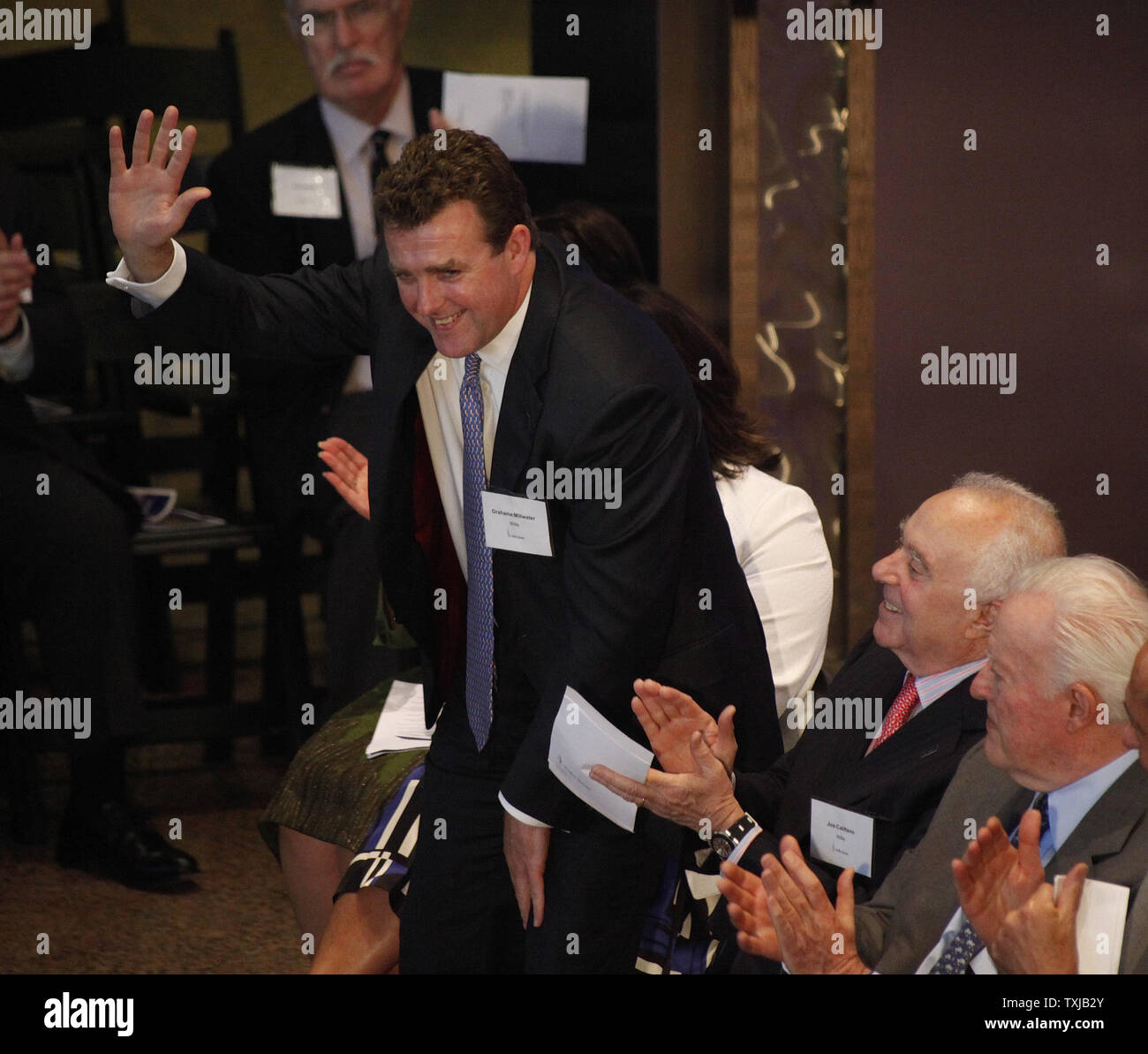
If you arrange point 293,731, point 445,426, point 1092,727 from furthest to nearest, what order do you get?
point 293,731
point 445,426
point 1092,727

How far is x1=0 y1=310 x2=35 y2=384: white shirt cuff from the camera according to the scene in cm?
353

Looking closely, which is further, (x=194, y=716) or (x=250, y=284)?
(x=194, y=716)

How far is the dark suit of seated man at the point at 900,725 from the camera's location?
1993 mm

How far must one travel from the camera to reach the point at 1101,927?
1.55 meters

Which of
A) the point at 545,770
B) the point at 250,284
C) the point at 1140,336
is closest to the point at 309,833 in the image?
the point at 545,770

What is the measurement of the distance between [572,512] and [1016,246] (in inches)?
83.8

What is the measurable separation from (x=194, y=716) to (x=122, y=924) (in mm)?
771

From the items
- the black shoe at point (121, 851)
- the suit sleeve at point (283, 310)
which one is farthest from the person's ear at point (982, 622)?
the black shoe at point (121, 851)

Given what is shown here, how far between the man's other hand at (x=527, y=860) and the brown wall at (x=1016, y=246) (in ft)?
6.24

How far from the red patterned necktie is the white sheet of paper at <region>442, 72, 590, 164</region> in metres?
2.22

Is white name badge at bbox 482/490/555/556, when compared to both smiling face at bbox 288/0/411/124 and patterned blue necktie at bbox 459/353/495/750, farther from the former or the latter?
smiling face at bbox 288/0/411/124

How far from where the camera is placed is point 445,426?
2227 mm

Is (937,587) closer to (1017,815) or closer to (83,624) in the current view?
(1017,815)
